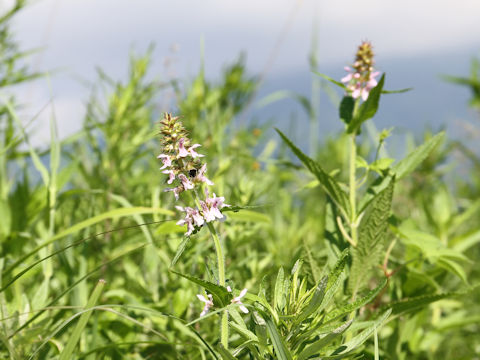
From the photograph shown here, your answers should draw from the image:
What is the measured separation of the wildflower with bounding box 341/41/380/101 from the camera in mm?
1070

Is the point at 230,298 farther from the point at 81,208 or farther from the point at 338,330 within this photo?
the point at 81,208

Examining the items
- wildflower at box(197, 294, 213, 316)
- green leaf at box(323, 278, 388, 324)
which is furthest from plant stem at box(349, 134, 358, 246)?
wildflower at box(197, 294, 213, 316)

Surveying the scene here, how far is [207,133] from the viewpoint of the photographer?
7.77 feet

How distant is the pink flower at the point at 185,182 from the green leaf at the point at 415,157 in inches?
22.6

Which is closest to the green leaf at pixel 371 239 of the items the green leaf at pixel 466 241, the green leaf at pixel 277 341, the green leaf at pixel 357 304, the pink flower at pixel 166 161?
the green leaf at pixel 357 304

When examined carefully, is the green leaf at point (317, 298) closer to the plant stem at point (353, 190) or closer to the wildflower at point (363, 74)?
the plant stem at point (353, 190)

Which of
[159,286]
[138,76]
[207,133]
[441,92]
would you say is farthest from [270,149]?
[441,92]

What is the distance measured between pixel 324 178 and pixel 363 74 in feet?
0.86

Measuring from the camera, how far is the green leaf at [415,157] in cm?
111

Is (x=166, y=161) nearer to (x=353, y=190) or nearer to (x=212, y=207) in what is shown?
(x=212, y=207)

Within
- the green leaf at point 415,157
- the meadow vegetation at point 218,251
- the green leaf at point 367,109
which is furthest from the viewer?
the green leaf at point 415,157

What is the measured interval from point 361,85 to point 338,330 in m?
0.59

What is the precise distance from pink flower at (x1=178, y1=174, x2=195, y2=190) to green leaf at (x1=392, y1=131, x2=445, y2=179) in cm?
57

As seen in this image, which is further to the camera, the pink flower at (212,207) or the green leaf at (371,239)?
the green leaf at (371,239)
